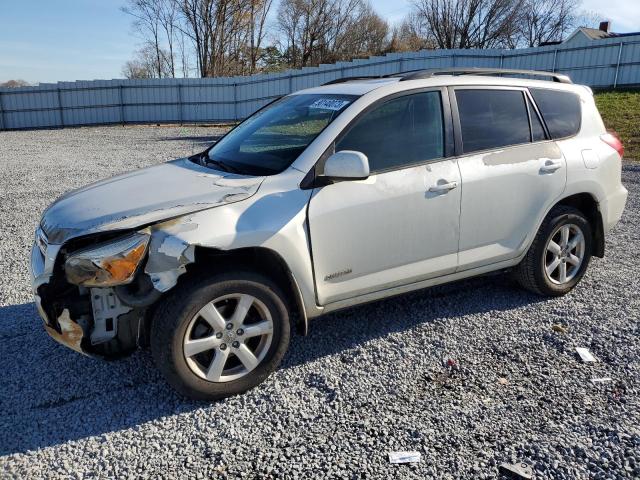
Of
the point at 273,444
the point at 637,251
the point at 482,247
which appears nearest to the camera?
the point at 273,444

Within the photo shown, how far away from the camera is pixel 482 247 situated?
13.2 ft

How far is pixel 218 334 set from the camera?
3084 millimetres

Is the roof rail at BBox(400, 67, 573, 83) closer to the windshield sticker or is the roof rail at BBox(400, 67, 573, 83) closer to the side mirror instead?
the windshield sticker

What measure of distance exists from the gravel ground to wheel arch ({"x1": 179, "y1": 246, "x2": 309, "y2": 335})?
1.68ft

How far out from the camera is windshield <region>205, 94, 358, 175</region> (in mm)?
3541

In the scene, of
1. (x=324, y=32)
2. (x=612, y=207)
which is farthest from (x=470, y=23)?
(x=612, y=207)

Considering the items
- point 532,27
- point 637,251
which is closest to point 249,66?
point 532,27

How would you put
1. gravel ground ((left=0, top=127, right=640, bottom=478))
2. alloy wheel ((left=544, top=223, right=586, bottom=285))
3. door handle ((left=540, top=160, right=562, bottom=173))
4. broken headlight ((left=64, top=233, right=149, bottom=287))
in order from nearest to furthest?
1. gravel ground ((left=0, top=127, right=640, bottom=478))
2. broken headlight ((left=64, top=233, right=149, bottom=287))
3. door handle ((left=540, top=160, right=562, bottom=173))
4. alloy wheel ((left=544, top=223, right=586, bottom=285))

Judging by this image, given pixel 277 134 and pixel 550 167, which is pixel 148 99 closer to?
pixel 277 134

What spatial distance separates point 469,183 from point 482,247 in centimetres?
53

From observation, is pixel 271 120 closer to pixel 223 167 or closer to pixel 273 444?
pixel 223 167

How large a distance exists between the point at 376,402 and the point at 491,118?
2316 mm

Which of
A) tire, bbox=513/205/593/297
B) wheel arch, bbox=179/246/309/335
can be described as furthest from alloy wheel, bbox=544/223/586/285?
wheel arch, bbox=179/246/309/335

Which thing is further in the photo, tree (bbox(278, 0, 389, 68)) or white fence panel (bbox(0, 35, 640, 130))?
tree (bbox(278, 0, 389, 68))
